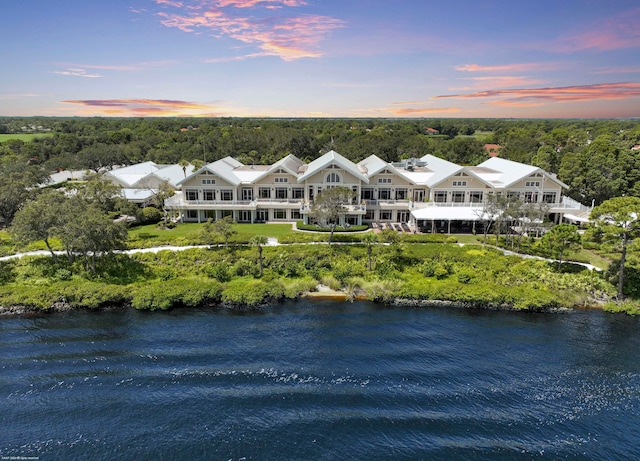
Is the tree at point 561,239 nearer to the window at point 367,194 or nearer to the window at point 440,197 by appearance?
the window at point 440,197

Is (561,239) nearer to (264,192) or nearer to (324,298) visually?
(324,298)

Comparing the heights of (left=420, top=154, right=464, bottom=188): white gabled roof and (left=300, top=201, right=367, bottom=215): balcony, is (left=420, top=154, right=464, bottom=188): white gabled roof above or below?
above

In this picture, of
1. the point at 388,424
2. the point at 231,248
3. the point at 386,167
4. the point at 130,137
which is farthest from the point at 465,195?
the point at 130,137

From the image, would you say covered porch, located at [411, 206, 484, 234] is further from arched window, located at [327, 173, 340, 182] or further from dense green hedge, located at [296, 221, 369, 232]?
arched window, located at [327, 173, 340, 182]

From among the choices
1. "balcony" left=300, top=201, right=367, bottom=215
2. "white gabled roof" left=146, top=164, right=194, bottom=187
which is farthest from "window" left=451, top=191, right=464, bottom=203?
"white gabled roof" left=146, top=164, right=194, bottom=187

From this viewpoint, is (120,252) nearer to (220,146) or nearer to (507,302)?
(507,302)

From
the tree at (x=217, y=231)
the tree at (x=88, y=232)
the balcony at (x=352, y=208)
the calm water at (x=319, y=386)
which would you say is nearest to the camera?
the calm water at (x=319, y=386)

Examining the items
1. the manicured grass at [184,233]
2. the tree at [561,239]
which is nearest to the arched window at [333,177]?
the manicured grass at [184,233]

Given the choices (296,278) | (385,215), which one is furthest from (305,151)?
(296,278)
